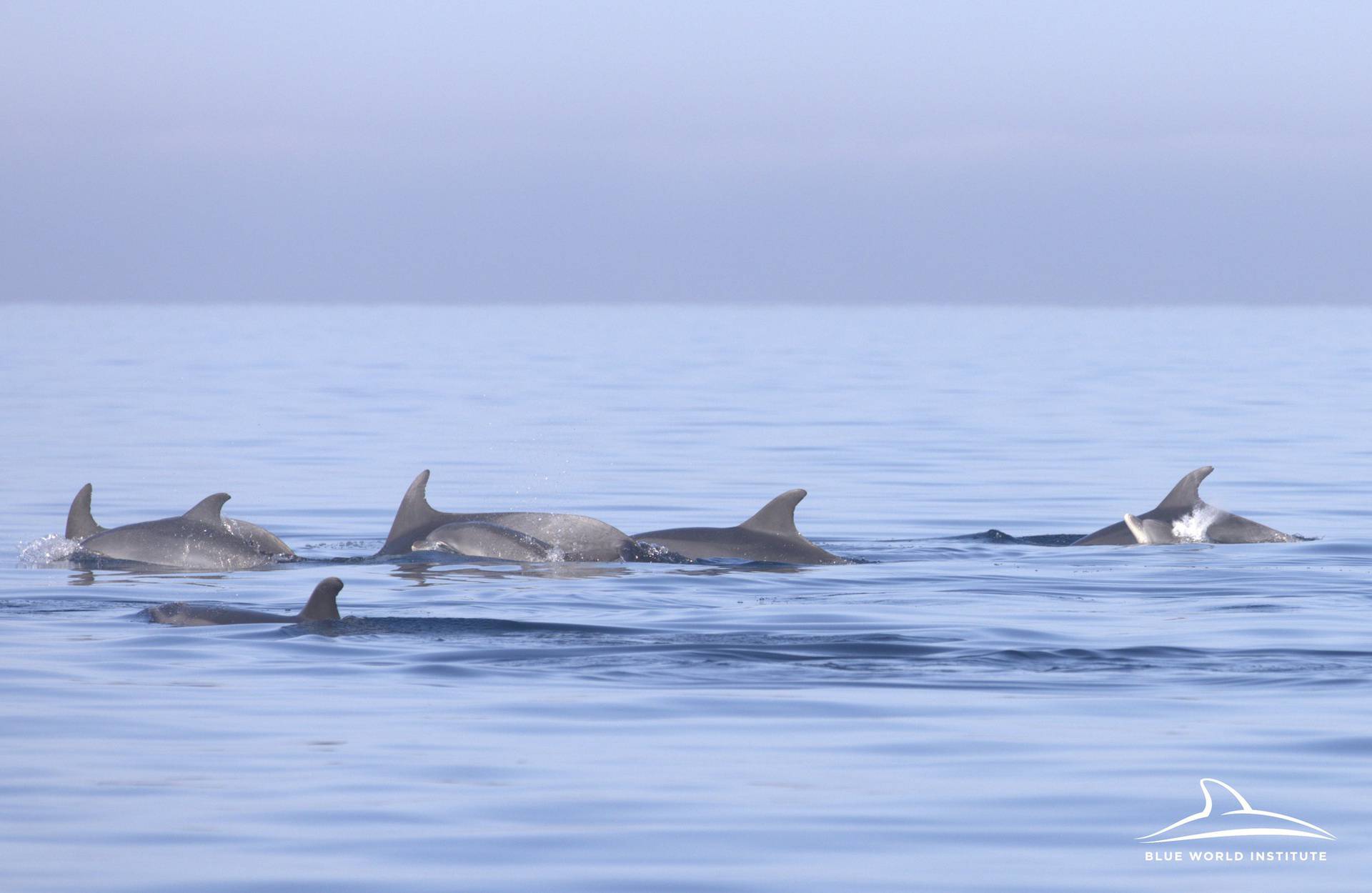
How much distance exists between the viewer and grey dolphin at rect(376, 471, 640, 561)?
1867 cm

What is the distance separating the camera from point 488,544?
18.5 meters

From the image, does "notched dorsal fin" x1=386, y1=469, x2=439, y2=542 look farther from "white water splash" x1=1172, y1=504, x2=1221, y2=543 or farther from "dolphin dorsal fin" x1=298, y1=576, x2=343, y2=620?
"white water splash" x1=1172, y1=504, x2=1221, y2=543

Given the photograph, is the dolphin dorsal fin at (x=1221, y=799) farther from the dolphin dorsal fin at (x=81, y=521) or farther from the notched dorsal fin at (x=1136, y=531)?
the dolphin dorsal fin at (x=81, y=521)

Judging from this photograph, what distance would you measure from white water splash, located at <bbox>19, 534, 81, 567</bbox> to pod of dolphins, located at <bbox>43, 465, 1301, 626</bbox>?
0.28 feet

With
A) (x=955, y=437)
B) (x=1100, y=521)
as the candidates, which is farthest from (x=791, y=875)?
(x=955, y=437)

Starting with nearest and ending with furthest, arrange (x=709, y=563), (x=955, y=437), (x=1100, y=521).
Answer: (x=709, y=563)
(x=1100, y=521)
(x=955, y=437)

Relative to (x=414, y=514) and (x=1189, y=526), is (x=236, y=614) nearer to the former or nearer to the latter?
(x=414, y=514)

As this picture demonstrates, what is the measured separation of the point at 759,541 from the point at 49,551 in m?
6.15

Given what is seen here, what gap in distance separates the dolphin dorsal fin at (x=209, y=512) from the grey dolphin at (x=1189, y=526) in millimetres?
7941

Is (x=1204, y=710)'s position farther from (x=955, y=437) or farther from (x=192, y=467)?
(x=955, y=437)

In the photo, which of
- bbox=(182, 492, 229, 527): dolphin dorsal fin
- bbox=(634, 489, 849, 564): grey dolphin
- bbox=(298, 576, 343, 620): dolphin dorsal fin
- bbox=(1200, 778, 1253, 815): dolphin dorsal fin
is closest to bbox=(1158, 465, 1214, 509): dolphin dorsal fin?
bbox=(634, 489, 849, 564): grey dolphin

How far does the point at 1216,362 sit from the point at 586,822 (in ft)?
218

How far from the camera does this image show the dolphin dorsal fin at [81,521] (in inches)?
745

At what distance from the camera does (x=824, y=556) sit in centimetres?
1906
